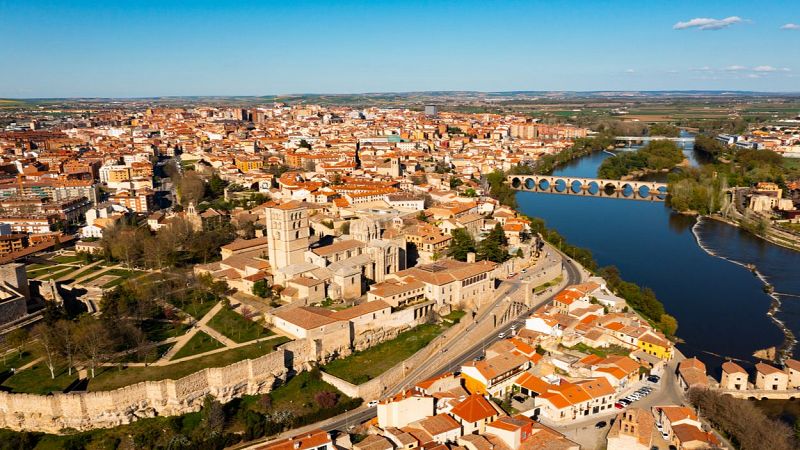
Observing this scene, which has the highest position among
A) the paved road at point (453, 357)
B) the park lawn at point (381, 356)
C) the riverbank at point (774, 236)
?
the park lawn at point (381, 356)

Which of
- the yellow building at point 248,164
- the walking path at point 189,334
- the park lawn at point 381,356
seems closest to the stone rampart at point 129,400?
the walking path at point 189,334

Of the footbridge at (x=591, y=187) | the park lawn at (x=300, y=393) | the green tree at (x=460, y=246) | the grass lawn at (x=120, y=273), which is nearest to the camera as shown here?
the park lawn at (x=300, y=393)

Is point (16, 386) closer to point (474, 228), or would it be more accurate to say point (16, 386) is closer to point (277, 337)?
point (277, 337)

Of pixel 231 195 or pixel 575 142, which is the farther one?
pixel 575 142

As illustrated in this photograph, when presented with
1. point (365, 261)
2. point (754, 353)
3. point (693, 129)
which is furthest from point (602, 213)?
point (693, 129)

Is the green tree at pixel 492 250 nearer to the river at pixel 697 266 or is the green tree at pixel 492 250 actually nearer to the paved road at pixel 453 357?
the paved road at pixel 453 357
